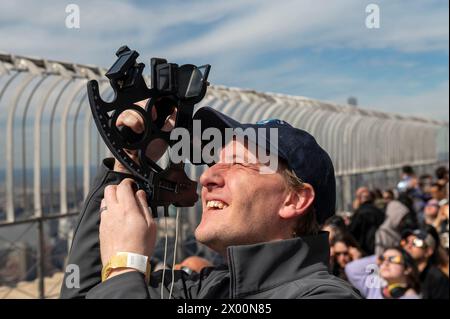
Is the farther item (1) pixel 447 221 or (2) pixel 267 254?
(1) pixel 447 221

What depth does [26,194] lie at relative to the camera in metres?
4.13

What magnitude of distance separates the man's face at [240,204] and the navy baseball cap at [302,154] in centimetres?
6

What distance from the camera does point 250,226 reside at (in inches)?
58.6

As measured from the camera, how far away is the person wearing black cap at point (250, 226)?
1329 mm

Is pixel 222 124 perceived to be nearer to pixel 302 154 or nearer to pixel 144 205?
pixel 302 154

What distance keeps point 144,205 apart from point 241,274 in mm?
300

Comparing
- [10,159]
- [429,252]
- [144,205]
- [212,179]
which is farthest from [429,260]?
[144,205]

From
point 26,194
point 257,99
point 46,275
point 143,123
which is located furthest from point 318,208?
point 257,99

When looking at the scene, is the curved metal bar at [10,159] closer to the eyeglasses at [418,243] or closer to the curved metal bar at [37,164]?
the curved metal bar at [37,164]

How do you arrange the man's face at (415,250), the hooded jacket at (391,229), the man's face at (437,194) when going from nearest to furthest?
the man's face at (415,250) → the hooded jacket at (391,229) → the man's face at (437,194)

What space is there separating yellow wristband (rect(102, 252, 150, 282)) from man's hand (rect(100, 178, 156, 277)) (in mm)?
10

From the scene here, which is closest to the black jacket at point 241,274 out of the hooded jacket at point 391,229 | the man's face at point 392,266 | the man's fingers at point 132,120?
the man's fingers at point 132,120
